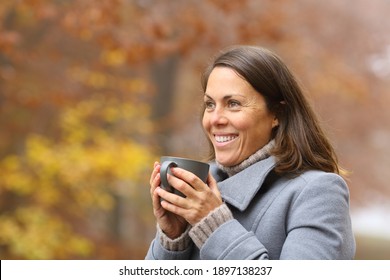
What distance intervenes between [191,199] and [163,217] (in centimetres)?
15

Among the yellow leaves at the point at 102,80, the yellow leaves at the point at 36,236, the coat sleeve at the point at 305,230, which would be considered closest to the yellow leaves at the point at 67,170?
the yellow leaves at the point at 36,236

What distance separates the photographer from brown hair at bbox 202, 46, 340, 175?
2072mm

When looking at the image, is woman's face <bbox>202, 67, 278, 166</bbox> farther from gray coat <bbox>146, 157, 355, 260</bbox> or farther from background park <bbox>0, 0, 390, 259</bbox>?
background park <bbox>0, 0, 390, 259</bbox>

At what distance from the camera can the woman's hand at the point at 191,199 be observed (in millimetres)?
1928

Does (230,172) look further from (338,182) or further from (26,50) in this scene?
(26,50)

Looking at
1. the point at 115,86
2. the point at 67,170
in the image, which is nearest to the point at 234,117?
the point at 67,170

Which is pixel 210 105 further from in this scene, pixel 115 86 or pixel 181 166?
pixel 115 86

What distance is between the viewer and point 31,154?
8.45 metres

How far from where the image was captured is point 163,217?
2.04m

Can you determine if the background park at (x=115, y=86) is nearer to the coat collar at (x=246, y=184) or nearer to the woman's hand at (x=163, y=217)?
the coat collar at (x=246, y=184)

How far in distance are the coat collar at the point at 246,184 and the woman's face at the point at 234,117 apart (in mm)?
60

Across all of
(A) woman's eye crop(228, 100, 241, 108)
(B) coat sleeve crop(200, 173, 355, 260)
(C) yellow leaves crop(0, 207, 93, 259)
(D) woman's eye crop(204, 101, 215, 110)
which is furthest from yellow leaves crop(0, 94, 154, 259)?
(B) coat sleeve crop(200, 173, 355, 260)
